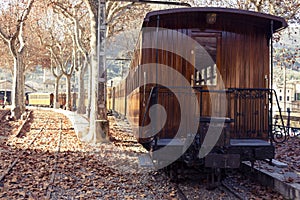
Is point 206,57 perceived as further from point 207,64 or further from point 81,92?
point 81,92

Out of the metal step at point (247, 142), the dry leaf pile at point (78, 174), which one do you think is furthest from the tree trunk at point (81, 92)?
the metal step at point (247, 142)

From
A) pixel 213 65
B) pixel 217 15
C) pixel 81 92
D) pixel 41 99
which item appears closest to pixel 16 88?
pixel 81 92

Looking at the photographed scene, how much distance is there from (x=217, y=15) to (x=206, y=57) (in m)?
0.87

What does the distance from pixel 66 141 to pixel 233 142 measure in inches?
321

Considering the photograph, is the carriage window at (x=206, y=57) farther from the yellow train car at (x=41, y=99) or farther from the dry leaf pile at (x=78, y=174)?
the yellow train car at (x=41, y=99)

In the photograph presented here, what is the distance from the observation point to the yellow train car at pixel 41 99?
50237 millimetres

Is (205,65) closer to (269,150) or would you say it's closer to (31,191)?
(269,150)

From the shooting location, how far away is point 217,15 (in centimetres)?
668

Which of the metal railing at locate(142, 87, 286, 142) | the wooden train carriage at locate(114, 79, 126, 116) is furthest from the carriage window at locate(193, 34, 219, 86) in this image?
the wooden train carriage at locate(114, 79, 126, 116)

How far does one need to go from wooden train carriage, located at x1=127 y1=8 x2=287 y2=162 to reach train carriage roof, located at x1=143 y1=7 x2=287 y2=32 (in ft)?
0.07

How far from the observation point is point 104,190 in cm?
660

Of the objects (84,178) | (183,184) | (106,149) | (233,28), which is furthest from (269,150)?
(106,149)

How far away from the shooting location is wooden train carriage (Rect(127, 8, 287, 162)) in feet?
22.6

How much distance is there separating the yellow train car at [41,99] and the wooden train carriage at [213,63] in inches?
1767
